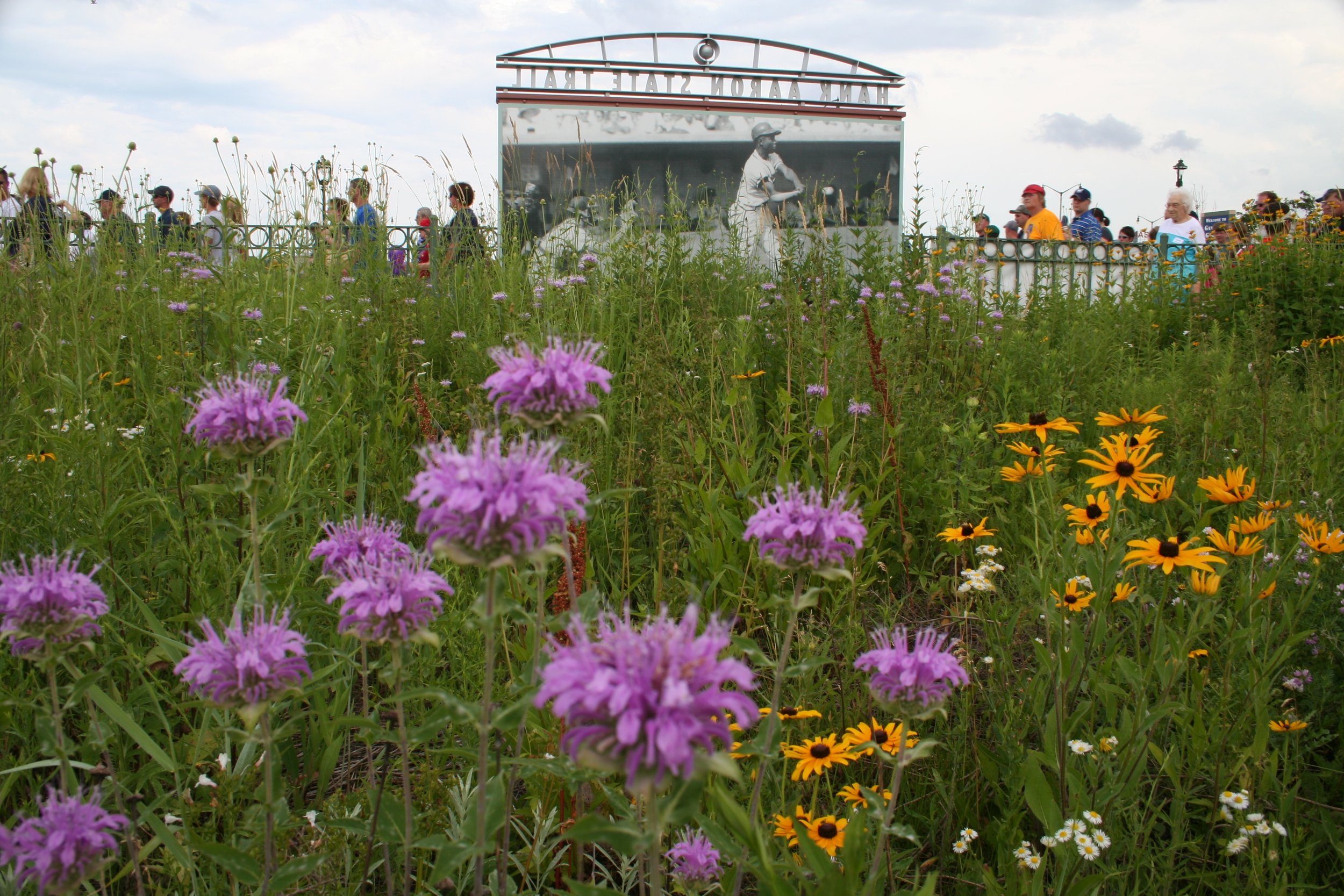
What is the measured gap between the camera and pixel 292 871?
4.09ft

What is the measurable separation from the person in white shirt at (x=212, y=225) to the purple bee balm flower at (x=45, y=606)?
3.48m

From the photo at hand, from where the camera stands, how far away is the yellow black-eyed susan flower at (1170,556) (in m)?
1.87

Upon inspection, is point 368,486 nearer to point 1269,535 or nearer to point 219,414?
point 219,414

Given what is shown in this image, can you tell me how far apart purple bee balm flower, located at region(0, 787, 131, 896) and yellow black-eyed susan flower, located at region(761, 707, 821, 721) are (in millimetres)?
1175

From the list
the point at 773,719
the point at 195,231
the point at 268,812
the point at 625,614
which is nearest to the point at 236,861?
the point at 268,812

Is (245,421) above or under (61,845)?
above

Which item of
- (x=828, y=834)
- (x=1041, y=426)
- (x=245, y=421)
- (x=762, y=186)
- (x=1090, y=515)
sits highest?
(x=762, y=186)

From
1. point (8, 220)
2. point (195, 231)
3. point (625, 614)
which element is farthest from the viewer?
point (195, 231)

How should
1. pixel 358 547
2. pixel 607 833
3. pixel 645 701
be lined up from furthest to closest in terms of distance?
pixel 358 547 → pixel 607 833 → pixel 645 701

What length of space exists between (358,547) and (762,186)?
33.5 ft

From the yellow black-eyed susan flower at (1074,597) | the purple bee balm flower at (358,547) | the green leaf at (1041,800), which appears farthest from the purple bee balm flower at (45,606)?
the yellow black-eyed susan flower at (1074,597)

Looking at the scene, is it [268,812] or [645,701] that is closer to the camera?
[645,701]

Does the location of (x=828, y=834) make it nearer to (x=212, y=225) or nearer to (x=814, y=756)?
(x=814, y=756)

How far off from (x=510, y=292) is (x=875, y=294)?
2.57m
